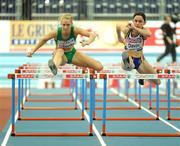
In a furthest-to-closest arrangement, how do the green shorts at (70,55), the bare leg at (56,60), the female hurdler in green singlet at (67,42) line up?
the green shorts at (70,55) → the female hurdler in green singlet at (67,42) → the bare leg at (56,60)

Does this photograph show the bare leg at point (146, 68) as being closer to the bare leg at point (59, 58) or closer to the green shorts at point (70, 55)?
the green shorts at point (70, 55)

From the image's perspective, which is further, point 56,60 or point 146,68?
point 146,68

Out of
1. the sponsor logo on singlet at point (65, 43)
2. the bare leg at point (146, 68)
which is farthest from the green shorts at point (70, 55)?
the bare leg at point (146, 68)

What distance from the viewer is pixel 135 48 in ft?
32.9

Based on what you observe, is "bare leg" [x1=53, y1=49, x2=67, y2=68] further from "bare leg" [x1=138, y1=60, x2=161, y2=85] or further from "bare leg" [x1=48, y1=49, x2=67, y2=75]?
"bare leg" [x1=138, y1=60, x2=161, y2=85]

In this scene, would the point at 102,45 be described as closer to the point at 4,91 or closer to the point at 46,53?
the point at 46,53

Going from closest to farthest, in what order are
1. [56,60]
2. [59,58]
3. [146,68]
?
[56,60], [59,58], [146,68]

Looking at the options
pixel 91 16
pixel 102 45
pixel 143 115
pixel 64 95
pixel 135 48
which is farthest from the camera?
pixel 91 16

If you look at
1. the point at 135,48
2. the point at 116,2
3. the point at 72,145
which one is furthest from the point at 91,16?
the point at 72,145

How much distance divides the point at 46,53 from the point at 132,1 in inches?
173

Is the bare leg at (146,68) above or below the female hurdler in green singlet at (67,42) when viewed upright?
below

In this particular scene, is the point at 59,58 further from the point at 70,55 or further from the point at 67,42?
the point at 67,42

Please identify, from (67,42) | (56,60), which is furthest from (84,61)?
(56,60)

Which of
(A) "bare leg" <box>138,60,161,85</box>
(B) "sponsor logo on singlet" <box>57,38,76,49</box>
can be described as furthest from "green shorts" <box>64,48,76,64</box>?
(A) "bare leg" <box>138,60,161,85</box>
